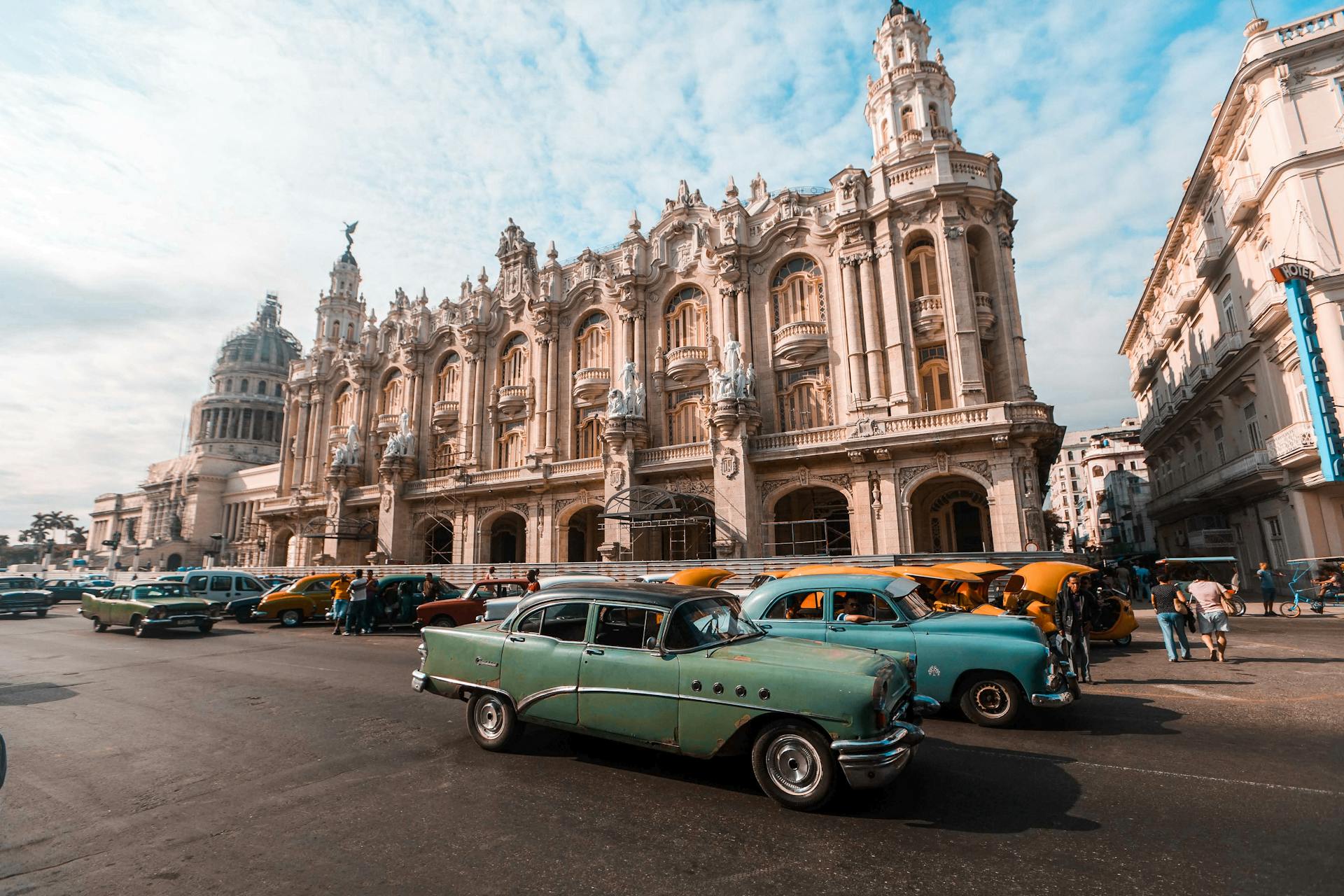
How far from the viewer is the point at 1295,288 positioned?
21266 millimetres

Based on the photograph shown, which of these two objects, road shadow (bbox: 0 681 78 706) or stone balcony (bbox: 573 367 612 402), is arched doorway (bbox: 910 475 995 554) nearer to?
stone balcony (bbox: 573 367 612 402)

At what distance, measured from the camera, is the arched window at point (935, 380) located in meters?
26.1

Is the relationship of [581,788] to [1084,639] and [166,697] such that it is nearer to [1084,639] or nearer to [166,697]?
[166,697]

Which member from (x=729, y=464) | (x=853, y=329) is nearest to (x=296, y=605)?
(x=729, y=464)

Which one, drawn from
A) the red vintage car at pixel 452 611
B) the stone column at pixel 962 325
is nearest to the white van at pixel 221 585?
the red vintage car at pixel 452 611

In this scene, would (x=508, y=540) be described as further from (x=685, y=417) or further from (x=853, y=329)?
(x=853, y=329)

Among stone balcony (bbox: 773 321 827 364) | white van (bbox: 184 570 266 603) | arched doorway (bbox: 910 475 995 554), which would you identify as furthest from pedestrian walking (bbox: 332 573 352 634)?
stone balcony (bbox: 773 321 827 364)

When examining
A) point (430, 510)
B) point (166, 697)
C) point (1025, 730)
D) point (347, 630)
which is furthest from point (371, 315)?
point (1025, 730)

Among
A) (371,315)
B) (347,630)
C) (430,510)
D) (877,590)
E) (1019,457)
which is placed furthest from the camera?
(371,315)

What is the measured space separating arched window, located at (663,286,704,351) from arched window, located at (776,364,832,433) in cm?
524

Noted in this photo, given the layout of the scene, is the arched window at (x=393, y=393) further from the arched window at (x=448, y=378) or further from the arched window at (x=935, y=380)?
the arched window at (x=935, y=380)

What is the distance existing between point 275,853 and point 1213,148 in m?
39.0

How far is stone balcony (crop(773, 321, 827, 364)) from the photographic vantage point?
2816 centimetres

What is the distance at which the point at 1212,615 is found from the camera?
1085 centimetres
